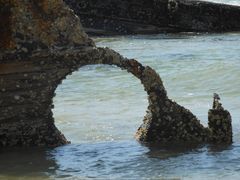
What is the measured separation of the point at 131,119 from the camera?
8086 mm

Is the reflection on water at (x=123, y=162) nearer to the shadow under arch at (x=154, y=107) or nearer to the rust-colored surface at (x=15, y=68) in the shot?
the shadow under arch at (x=154, y=107)

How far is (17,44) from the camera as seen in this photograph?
600 centimetres

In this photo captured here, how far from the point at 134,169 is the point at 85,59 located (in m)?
0.95

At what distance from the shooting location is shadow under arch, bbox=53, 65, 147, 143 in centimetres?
746

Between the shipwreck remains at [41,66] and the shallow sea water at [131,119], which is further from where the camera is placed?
the shipwreck remains at [41,66]

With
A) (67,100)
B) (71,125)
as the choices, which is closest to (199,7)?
(67,100)

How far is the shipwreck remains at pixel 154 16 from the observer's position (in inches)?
660

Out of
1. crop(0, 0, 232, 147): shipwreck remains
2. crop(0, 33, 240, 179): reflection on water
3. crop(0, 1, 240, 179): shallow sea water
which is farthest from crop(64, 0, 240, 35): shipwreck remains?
crop(0, 0, 232, 147): shipwreck remains

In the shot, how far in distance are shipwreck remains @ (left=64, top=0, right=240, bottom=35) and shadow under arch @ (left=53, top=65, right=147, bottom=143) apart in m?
5.11

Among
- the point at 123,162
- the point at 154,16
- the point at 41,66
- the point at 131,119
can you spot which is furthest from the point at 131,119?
the point at 154,16

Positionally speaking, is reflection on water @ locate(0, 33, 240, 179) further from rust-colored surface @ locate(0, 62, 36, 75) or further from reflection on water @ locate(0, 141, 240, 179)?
rust-colored surface @ locate(0, 62, 36, 75)

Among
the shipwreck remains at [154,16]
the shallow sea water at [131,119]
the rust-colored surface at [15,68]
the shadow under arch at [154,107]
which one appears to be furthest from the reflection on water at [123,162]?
the shipwreck remains at [154,16]

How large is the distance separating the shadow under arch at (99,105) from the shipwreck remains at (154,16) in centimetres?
511

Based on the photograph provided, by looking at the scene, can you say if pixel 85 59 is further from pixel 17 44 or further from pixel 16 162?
pixel 16 162
